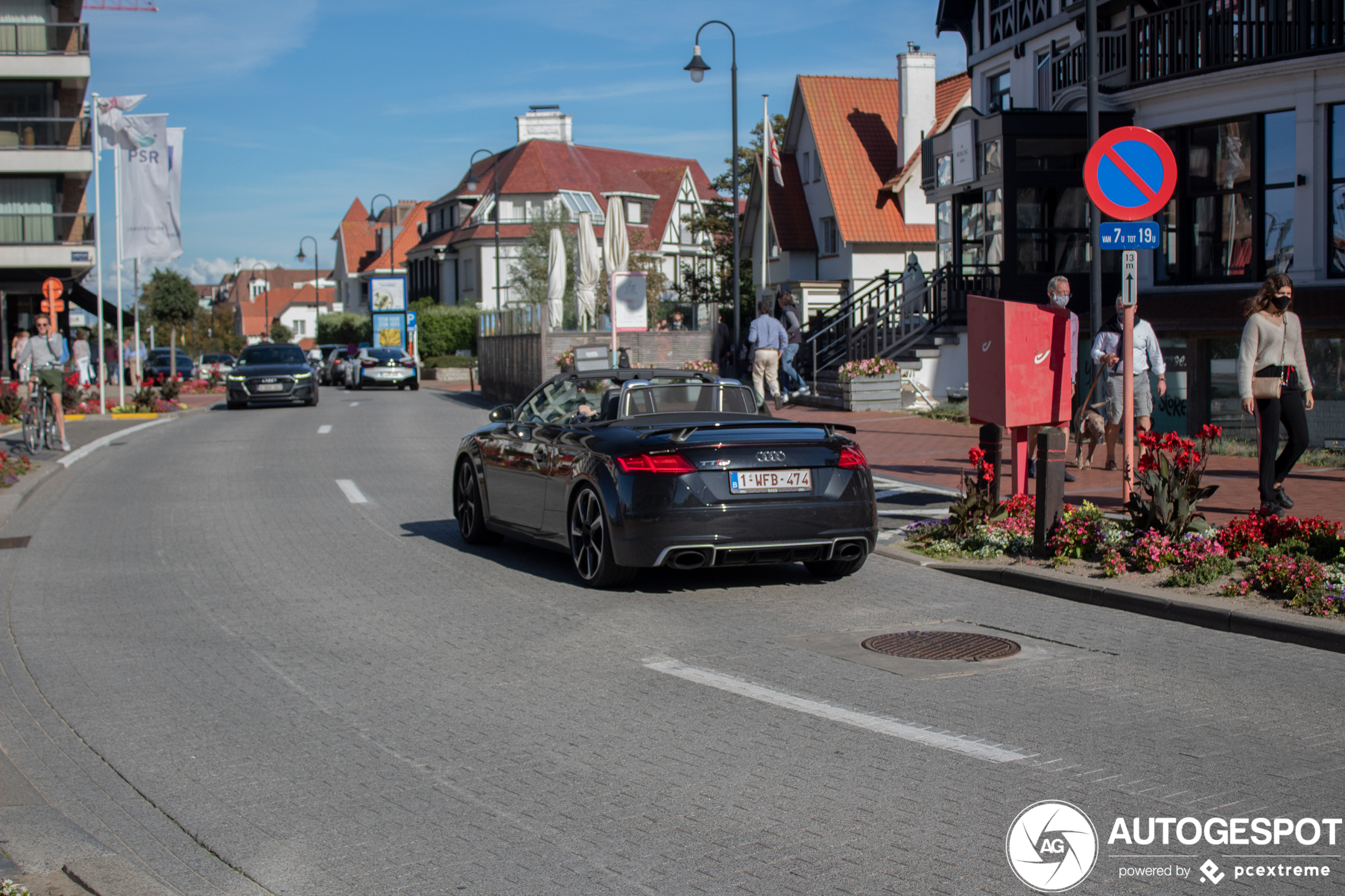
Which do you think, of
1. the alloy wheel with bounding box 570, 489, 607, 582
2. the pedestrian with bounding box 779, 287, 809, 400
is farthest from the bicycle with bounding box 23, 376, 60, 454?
the alloy wheel with bounding box 570, 489, 607, 582

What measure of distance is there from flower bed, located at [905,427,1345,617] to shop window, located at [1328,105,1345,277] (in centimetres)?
1048

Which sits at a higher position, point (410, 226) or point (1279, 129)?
point (410, 226)

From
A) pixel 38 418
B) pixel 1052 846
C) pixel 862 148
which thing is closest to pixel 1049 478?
pixel 1052 846

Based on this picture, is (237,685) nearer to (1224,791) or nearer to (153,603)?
(153,603)

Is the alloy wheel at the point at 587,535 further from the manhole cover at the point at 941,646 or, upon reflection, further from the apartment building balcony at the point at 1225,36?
the apartment building balcony at the point at 1225,36

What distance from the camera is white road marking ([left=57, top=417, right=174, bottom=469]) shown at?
→ 18.9m

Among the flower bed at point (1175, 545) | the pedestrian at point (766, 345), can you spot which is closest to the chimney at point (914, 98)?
the pedestrian at point (766, 345)

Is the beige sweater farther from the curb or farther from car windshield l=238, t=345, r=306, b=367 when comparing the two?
car windshield l=238, t=345, r=306, b=367

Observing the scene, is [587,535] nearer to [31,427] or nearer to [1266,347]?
[1266,347]

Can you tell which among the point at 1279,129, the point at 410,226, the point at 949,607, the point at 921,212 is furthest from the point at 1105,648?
the point at 410,226

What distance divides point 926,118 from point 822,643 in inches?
1604

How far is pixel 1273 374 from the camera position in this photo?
34.1 feet

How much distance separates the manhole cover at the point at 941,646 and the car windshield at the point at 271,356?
98.4ft

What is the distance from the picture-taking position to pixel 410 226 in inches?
4274
